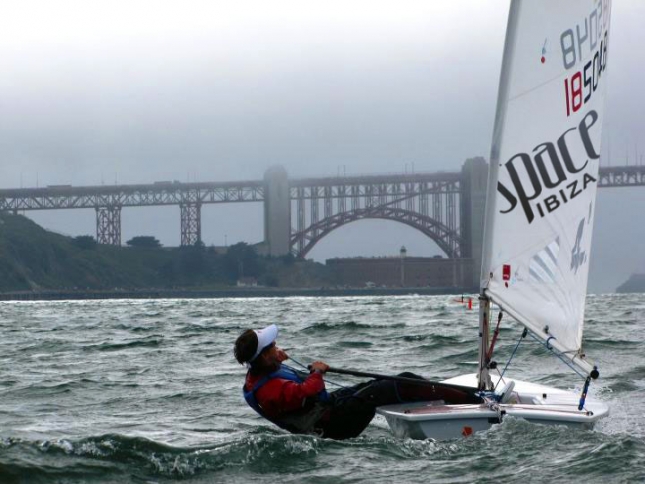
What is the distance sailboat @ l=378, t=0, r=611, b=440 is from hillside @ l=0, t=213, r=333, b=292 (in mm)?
84494

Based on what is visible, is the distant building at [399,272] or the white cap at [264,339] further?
the distant building at [399,272]

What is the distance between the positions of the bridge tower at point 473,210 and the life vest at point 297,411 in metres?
83.2

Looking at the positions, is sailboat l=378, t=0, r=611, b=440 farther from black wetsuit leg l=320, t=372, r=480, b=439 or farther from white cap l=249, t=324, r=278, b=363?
white cap l=249, t=324, r=278, b=363

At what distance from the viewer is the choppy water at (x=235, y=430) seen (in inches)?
258

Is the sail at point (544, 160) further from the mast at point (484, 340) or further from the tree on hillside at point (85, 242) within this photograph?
the tree on hillside at point (85, 242)

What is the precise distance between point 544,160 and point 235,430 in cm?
299

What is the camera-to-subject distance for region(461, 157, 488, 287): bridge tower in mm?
90938

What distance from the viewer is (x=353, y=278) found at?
340 ft

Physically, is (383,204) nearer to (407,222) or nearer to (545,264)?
(407,222)

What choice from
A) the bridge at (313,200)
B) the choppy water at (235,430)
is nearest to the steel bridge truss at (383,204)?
the bridge at (313,200)

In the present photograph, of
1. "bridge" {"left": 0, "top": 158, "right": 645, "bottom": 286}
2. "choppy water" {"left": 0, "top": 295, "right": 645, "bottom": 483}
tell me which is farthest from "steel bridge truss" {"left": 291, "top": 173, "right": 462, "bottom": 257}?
"choppy water" {"left": 0, "top": 295, "right": 645, "bottom": 483}

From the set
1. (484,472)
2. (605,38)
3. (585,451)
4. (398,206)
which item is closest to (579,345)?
(585,451)

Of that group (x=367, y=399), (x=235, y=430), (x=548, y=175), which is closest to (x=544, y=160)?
(x=548, y=175)

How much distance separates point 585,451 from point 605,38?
2.89 m
